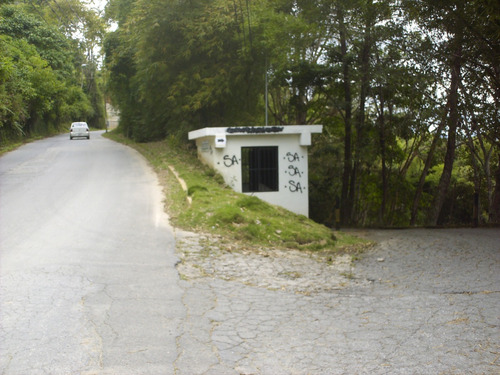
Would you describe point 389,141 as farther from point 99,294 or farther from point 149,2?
point 99,294

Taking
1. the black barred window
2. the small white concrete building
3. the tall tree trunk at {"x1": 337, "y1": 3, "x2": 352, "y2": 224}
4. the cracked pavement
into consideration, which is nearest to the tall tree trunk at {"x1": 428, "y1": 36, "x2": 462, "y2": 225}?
the tall tree trunk at {"x1": 337, "y1": 3, "x2": 352, "y2": 224}

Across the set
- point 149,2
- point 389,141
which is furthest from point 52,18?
point 389,141

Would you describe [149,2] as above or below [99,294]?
above

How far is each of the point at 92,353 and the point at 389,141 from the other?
16.5m

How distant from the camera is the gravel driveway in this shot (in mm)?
4641

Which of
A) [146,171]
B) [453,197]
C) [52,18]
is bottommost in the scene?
[453,197]

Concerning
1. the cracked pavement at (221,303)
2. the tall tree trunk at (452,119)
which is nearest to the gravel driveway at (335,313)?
the cracked pavement at (221,303)

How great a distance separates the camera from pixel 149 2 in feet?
63.0

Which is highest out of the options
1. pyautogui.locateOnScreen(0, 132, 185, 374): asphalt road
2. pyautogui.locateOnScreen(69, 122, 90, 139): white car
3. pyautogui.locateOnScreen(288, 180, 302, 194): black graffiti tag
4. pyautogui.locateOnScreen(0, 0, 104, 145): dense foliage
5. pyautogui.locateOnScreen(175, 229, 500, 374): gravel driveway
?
pyautogui.locateOnScreen(0, 0, 104, 145): dense foliage

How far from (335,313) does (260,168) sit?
981 centimetres

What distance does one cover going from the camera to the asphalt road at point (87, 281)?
472cm

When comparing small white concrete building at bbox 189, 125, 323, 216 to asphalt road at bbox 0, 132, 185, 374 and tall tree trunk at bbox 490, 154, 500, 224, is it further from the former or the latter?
tall tree trunk at bbox 490, 154, 500, 224

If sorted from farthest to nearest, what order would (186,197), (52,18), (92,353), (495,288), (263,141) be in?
(52,18)
(263,141)
(186,197)
(495,288)
(92,353)

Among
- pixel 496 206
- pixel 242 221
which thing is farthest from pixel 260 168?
pixel 496 206
